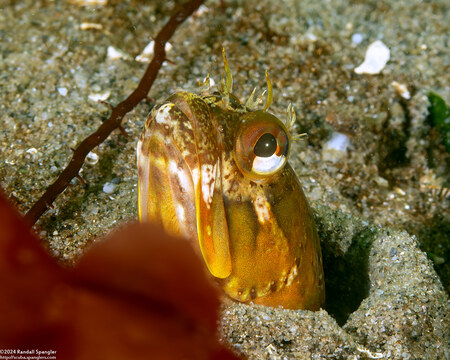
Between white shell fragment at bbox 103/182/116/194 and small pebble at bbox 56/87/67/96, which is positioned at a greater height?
small pebble at bbox 56/87/67/96

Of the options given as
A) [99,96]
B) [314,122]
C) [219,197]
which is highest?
[99,96]

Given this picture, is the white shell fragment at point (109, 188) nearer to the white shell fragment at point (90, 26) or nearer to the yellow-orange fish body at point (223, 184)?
the yellow-orange fish body at point (223, 184)

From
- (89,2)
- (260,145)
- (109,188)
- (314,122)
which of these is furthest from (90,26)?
(260,145)

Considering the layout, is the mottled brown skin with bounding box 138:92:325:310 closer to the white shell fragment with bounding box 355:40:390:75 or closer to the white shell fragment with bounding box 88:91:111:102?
the white shell fragment with bounding box 88:91:111:102

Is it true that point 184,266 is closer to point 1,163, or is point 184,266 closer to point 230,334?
point 230,334

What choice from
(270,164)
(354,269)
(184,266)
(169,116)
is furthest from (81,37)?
(184,266)

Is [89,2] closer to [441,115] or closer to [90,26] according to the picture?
[90,26]

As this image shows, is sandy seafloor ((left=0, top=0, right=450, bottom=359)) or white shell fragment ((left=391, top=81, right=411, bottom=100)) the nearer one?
sandy seafloor ((left=0, top=0, right=450, bottom=359))

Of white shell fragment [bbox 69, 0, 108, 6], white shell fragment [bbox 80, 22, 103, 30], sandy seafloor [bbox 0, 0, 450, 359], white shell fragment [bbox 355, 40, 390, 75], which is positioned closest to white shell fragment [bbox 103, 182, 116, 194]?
sandy seafloor [bbox 0, 0, 450, 359]
